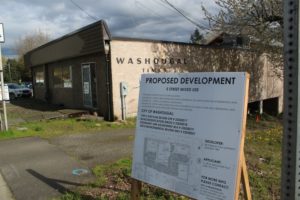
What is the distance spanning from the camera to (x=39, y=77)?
2519 centimetres

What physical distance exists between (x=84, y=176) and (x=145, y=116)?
108 inches

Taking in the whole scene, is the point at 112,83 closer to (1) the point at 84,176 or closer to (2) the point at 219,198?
(1) the point at 84,176

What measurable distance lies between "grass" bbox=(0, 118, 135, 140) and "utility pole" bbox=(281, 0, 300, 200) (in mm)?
9769

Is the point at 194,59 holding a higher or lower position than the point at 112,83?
higher

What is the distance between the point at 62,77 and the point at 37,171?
13.4m

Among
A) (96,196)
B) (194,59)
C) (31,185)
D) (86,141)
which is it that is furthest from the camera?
(194,59)

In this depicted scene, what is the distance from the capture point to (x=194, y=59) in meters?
17.0

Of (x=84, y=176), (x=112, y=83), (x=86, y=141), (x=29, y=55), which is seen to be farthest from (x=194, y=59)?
(x=29, y=55)

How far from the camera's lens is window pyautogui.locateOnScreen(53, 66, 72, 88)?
18089 millimetres

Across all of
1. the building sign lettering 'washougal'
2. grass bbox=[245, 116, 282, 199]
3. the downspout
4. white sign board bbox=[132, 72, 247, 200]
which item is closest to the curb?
white sign board bbox=[132, 72, 247, 200]

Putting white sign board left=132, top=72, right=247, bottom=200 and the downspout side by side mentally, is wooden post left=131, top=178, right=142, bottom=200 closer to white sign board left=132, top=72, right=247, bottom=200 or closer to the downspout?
white sign board left=132, top=72, right=247, bottom=200

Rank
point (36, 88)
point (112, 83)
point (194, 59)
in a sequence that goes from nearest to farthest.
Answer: point (112, 83)
point (194, 59)
point (36, 88)

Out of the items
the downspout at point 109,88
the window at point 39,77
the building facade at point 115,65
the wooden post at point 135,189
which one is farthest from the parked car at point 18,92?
the wooden post at point 135,189

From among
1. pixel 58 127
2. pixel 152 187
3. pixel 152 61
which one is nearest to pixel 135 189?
pixel 152 187
